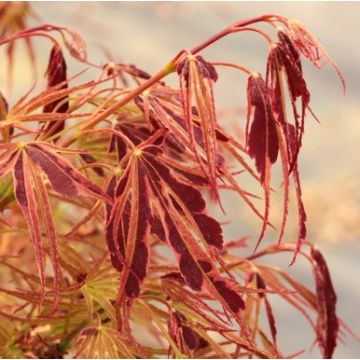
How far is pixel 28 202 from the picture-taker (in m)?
0.51

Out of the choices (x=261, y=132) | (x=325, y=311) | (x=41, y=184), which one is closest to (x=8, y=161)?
(x=41, y=184)

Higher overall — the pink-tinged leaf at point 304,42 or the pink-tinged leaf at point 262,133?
the pink-tinged leaf at point 304,42

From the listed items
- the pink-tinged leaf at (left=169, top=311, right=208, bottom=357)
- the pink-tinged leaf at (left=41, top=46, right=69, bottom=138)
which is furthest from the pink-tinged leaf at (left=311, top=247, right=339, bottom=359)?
the pink-tinged leaf at (left=41, top=46, right=69, bottom=138)

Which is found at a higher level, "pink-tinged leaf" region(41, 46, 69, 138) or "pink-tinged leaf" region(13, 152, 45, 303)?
"pink-tinged leaf" region(41, 46, 69, 138)

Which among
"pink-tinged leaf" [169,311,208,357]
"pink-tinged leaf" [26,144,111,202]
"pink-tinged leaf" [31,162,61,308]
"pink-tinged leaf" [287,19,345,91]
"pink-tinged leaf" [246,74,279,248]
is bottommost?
"pink-tinged leaf" [169,311,208,357]

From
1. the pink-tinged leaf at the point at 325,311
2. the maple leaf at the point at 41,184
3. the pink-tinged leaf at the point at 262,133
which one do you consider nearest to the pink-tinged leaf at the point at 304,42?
the pink-tinged leaf at the point at 262,133

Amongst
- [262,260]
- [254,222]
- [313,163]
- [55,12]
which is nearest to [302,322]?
[262,260]

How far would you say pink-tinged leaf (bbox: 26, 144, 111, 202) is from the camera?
52 centimetres

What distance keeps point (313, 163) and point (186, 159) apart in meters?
1.58

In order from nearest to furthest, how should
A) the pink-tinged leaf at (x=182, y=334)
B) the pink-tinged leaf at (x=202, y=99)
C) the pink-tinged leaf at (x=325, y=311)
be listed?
the pink-tinged leaf at (x=202, y=99)
the pink-tinged leaf at (x=182, y=334)
the pink-tinged leaf at (x=325, y=311)

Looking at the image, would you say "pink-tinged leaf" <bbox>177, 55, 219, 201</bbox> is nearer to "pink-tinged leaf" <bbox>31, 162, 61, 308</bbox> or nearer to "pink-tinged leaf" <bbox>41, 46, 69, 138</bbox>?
"pink-tinged leaf" <bbox>31, 162, 61, 308</bbox>

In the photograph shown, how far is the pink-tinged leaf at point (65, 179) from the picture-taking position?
1.69ft

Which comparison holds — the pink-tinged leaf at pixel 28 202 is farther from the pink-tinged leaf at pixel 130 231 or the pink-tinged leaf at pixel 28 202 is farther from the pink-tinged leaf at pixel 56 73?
the pink-tinged leaf at pixel 56 73

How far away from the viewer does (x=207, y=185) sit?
576mm
